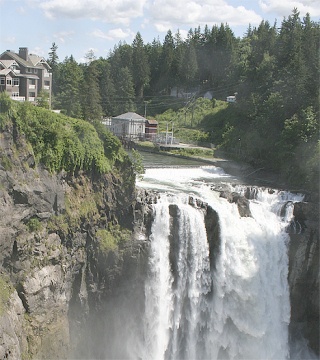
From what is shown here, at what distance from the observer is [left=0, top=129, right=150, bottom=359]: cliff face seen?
22625 mm

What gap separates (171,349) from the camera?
27.6 meters

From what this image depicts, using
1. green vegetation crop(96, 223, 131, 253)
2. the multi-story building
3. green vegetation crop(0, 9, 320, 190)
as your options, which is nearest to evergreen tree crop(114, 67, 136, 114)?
green vegetation crop(0, 9, 320, 190)

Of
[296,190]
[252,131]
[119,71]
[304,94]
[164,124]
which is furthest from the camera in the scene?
[119,71]

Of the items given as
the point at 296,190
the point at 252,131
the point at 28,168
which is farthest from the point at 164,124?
the point at 28,168

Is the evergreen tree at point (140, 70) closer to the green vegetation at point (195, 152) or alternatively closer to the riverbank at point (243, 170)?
the green vegetation at point (195, 152)

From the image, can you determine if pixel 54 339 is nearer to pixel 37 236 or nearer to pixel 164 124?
pixel 37 236

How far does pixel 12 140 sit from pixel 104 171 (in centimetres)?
617

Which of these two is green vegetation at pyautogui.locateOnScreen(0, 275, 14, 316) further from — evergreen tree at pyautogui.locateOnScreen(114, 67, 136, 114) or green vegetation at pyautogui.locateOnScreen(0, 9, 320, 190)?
evergreen tree at pyautogui.locateOnScreen(114, 67, 136, 114)

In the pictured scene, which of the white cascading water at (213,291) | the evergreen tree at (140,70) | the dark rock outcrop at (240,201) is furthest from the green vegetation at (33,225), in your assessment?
the evergreen tree at (140,70)

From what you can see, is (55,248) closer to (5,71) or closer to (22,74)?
(5,71)

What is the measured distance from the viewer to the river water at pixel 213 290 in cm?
2772

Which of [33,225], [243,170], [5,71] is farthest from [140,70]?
Result: [33,225]

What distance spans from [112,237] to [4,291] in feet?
24.6

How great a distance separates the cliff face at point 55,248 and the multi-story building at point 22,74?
19072mm
